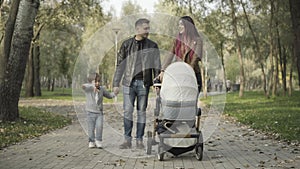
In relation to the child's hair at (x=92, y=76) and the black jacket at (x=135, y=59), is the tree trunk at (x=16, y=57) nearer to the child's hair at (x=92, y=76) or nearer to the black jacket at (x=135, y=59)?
the child's hair at (x=92, y=76)

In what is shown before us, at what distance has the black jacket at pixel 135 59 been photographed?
8820 millimetres

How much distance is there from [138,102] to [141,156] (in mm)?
1240

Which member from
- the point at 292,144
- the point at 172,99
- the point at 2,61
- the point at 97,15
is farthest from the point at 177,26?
the point at 97,15

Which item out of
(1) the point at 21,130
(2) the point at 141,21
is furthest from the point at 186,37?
(1) the point at 21,130

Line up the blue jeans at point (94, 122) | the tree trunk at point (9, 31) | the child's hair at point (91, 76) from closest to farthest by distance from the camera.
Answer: the child's hair at point (91, 76) < the blue jeans at point (94, 122) < the tree trunk at point (9, 31)

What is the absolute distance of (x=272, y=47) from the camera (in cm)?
3553

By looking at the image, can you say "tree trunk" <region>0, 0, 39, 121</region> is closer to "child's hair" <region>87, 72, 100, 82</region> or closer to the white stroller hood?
"child's hair" <region>87, 72, 100, 82</region>

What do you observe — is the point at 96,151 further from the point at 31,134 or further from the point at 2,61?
the point at 2,61

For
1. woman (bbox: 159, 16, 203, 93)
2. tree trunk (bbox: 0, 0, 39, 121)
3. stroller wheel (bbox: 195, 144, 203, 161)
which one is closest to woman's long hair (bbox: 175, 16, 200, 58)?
woman (bbox: 159, 16, 203, 93)

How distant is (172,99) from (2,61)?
23.5ft

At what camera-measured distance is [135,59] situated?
29.0 feet

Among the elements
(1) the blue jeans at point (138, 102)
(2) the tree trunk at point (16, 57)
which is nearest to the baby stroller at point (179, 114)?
(1) the blue jeans at point (138, 102)

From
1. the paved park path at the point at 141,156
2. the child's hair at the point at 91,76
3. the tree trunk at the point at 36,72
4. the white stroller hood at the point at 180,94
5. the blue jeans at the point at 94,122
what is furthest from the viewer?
the tree trunk at the point at 36,72

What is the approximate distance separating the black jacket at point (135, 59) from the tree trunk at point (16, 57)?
5613 millimetres
